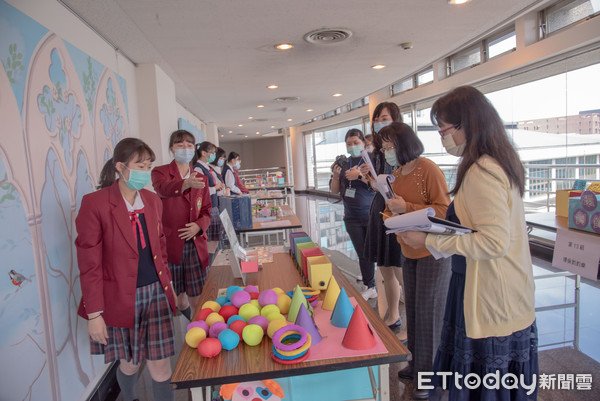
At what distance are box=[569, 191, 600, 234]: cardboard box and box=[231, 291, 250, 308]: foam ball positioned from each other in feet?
6.35

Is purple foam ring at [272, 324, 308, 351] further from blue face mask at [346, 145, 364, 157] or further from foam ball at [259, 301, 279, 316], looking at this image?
blue face mask at [346, 145, 364, 157]

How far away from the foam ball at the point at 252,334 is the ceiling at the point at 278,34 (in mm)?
2160

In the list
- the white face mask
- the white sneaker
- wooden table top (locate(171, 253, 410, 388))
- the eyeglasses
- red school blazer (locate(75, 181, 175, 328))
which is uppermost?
the eyeglasses

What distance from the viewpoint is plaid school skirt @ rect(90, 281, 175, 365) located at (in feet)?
5.88

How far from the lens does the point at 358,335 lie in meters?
1.31

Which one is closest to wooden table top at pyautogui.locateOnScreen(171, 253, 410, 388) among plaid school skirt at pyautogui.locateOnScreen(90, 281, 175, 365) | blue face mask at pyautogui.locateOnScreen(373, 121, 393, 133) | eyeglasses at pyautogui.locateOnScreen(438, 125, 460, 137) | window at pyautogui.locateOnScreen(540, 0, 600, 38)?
plaid school skirt at pyautogui.locateOnScreen(90, 281, 175, 365)

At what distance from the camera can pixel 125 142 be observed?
1865mm

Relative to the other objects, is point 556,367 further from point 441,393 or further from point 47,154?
point 47,154

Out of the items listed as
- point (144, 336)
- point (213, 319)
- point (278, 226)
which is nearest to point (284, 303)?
point (213, 319)

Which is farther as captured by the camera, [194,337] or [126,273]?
[126,273]

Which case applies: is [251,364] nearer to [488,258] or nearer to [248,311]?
[248,311]

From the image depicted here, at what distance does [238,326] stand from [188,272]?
1.45 m

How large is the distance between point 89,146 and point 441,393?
2.51 m

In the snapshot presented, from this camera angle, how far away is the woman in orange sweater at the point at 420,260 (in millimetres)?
1990
